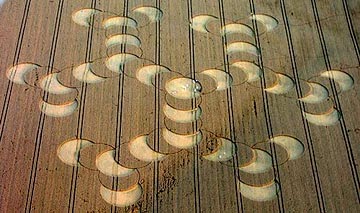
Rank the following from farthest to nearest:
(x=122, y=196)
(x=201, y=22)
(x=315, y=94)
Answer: (x=201, y=22) → (x=315, y=94) → (x=122, y=196)

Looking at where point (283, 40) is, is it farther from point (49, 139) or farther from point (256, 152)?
point (49, 139)

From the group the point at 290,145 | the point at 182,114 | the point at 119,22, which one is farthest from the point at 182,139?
the point at 119,22

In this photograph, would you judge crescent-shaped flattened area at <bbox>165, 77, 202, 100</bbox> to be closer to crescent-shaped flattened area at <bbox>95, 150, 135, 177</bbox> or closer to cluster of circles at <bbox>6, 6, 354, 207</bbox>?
cluster of circles at <bbox>6, 6, 354, 207</bbox>

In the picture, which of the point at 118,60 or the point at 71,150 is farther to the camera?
the point at 118,60

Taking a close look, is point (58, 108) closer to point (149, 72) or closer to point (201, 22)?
point (149, 72)

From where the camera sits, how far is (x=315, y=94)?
0.75m

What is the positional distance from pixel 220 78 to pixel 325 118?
0.16m

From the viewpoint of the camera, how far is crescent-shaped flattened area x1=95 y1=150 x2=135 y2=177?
67 centimetres

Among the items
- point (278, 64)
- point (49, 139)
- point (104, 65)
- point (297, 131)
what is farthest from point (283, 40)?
point (49, 139)

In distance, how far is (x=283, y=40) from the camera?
822 mm

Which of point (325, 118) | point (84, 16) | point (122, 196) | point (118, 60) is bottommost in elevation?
point (122, 196)

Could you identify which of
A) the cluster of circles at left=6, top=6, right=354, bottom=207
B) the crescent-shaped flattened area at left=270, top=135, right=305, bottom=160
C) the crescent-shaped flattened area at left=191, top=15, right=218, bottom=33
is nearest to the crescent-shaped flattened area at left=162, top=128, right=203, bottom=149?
the cluster of circles at left=6, top=6, right=354, bottom=207

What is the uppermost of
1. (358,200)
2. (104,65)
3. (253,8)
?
(253,8)

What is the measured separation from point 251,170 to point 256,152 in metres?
0.03
